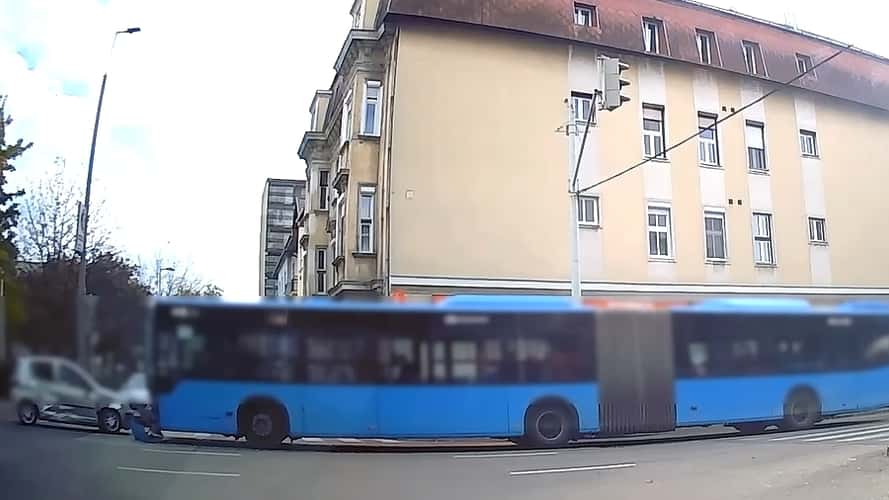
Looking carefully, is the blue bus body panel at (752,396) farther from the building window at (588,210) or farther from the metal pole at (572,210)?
the building window at (588,210)

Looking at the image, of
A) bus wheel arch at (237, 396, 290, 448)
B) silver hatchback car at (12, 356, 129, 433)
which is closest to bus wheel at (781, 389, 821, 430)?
bus wheel arch at (237, 396, 290, 448)

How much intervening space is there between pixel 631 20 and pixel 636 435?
1366 millimetres

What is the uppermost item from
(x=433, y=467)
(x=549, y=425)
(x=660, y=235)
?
(x=660, y=235)

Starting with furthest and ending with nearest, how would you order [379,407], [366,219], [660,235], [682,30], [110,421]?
[682,30] → [660,235] → [366,219] → [379,407] → [110,421]

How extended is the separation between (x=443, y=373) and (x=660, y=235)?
0.82 metres

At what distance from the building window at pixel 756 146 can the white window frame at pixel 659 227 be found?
39cm

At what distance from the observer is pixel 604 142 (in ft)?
7.47

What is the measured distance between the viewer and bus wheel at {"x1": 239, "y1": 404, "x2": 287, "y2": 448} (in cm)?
175

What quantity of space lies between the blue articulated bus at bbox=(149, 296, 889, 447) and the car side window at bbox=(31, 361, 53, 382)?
0.23 m

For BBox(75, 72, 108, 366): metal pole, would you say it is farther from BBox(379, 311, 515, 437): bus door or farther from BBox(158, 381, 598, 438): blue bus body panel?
BBox(379, 311, 515, 437): bus door

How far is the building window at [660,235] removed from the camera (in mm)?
2154

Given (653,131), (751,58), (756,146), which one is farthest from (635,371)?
(751,58)

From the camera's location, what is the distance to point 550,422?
204 centimetres

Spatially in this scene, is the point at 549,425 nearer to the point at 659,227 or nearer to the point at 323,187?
the point at 659,227
